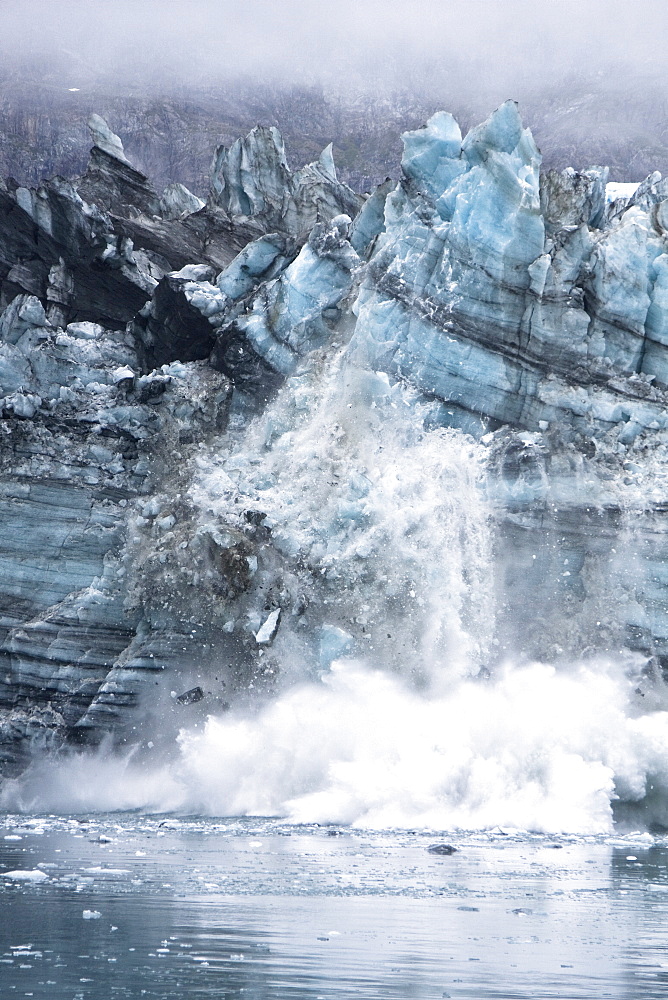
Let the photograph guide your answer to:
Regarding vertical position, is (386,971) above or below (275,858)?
above

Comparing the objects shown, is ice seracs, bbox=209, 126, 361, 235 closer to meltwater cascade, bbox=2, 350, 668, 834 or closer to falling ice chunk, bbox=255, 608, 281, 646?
meltwater cascade, bbox=2, 350, 668, 834

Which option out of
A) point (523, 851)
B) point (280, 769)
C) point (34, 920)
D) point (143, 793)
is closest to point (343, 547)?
point (280, 769)

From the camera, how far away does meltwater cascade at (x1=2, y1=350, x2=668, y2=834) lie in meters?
26.0

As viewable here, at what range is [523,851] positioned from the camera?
21406 mm

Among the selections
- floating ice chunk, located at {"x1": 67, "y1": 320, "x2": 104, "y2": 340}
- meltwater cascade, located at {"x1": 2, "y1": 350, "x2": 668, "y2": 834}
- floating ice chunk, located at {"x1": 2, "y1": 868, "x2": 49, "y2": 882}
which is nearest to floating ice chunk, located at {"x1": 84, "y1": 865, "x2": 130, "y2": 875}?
floating ice chunk, located at {"x1": 2, "y1": 868, "x2": 49, "y2": 882}

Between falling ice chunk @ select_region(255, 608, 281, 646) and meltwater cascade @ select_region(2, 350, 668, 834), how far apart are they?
0.84 ft

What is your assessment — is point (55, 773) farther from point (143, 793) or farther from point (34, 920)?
point (34, 920)

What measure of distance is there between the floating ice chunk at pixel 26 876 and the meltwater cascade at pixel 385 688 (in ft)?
33.9

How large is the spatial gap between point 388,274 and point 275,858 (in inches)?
745

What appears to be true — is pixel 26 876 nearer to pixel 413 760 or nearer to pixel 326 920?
pixel 326 920

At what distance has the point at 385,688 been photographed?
93.5ft

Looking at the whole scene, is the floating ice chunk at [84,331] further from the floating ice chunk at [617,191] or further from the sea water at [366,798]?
the floating ice chunk at [617,191]

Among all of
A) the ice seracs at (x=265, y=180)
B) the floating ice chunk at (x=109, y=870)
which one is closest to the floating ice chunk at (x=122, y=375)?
the ice seracs at (x=265, y=180)

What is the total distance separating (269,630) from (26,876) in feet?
44.1
